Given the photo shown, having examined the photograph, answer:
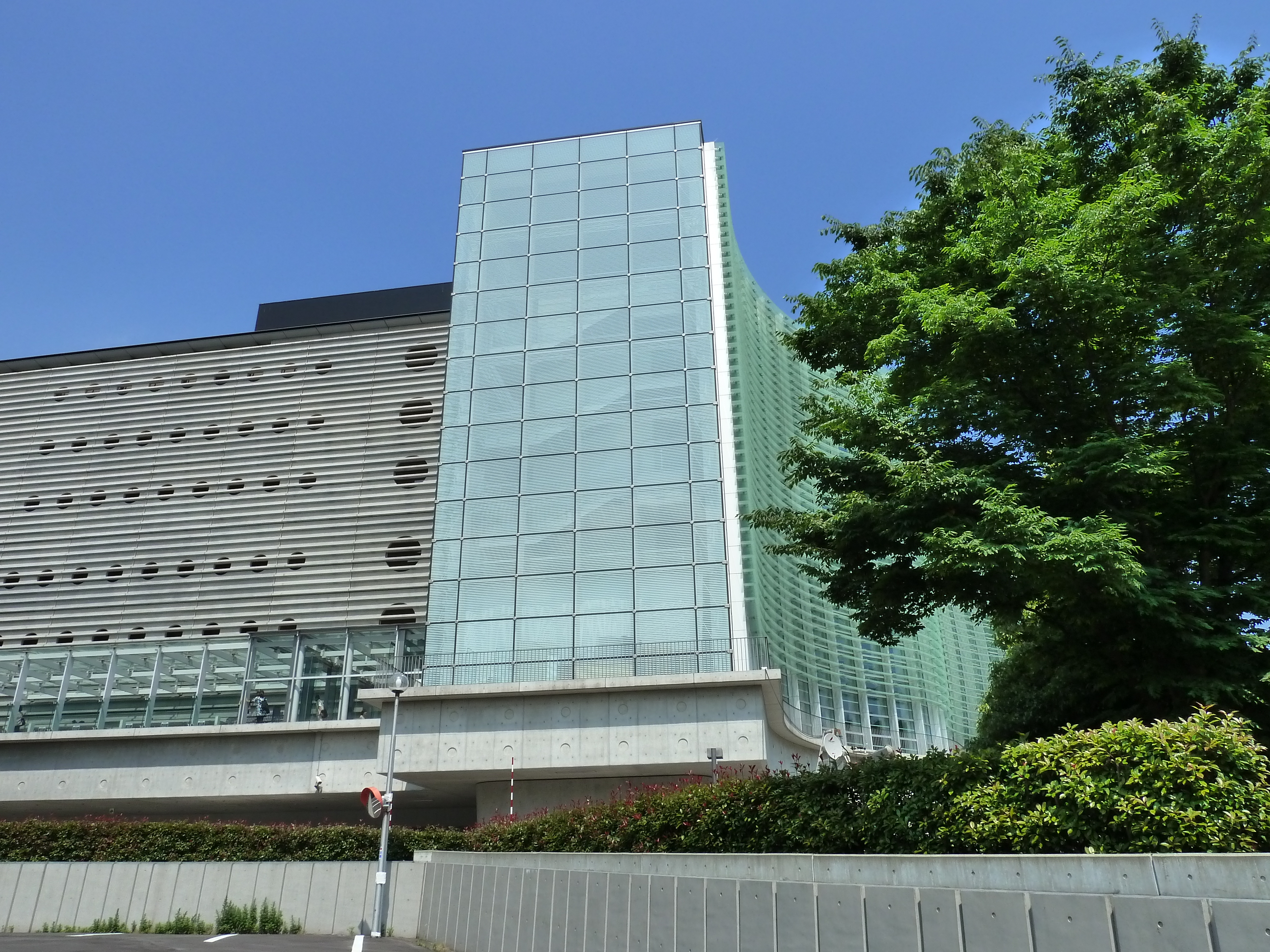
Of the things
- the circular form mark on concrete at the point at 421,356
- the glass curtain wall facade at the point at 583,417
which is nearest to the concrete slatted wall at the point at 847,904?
the glass curtain wall facade at the point at 583,417

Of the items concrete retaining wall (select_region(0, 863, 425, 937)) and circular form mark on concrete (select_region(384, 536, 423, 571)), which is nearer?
concrete retaining wall (select_region(0, 863, 425, 937))

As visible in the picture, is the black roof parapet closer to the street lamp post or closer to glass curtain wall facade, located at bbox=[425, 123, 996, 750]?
glass curtain wall facade, located at bbox=[425, 123, 996, 750]

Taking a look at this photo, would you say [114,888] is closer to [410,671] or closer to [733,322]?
[410,671]

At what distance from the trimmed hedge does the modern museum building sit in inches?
456

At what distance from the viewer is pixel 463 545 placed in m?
27.4

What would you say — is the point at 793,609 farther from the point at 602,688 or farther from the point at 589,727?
the point at 589,727

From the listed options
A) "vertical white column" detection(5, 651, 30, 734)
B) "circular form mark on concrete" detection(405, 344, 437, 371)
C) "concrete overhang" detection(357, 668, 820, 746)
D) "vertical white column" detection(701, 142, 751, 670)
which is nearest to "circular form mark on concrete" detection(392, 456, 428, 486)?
"circular form mark on concrete" detection(405, 344, 437, 371)

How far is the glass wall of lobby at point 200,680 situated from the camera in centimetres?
2748

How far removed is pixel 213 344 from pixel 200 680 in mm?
16078

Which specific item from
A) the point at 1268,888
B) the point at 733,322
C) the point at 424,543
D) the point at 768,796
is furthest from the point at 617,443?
the point at 1268,888

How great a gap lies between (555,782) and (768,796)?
15.3 meters

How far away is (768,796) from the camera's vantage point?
991cm

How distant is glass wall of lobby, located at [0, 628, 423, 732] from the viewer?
27484 millimetres

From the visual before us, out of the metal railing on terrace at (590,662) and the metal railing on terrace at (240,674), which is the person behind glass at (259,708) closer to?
the metal railing on terrace at (240,674)
